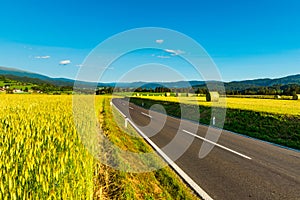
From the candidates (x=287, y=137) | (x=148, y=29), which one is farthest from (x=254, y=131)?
(x=148, y=29)

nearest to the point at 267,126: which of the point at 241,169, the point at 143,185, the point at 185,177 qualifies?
the point at 241,169

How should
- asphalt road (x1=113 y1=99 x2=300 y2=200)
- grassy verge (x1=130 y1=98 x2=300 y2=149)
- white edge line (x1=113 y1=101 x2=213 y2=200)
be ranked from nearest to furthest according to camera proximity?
white edge line (x1=113 y1=101 x2=213 y2=200), asphalt road (x1=113 y1=99 x2=300 y2=200), grassy verge (x1=130 y1=98 x2=300 y2=149)

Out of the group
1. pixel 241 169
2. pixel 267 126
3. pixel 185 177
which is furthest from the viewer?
pixel 267 126

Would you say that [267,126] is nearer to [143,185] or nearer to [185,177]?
[185,177]

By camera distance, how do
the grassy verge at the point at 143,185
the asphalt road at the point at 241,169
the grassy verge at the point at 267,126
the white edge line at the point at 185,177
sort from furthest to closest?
the grassy verge at the point at 267,126 < the asphalt road at the point at 241,169 < the white edge line at the point at 185,177 < the grassy verge at the point at 143,185

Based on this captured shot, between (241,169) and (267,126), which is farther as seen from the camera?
(267,126)

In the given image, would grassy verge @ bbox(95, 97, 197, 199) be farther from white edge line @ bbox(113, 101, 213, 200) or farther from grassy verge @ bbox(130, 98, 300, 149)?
grassy verge @ bbox(130, 98, 300, 149)

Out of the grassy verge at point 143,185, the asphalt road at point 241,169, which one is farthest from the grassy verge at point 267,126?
the grassy verge at point 143,185

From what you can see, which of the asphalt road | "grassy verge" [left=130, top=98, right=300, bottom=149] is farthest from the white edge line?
"grassy verge" [left=130, top=98, right=300, bottom=149]

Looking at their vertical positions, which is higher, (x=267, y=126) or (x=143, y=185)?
(x=267, y=126)

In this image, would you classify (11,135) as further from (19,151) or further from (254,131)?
(254,131)

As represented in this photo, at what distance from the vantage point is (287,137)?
516 inches

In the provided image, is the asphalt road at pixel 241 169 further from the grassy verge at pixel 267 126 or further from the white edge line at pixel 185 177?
the grassy verge at pixel 267 126

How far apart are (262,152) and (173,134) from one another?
185 inches
